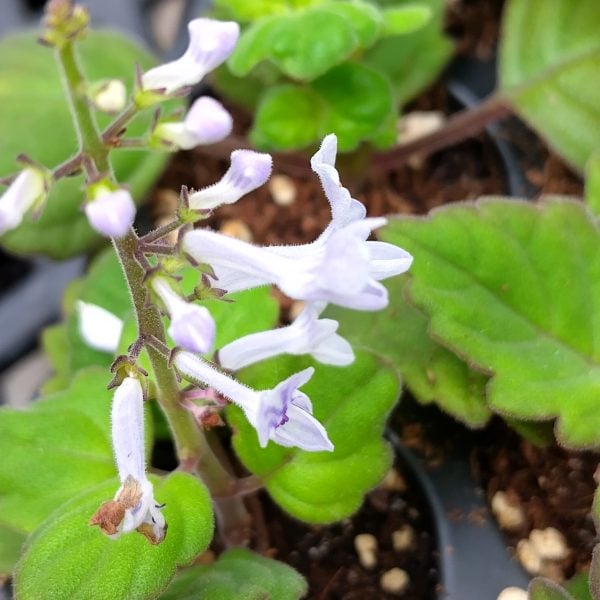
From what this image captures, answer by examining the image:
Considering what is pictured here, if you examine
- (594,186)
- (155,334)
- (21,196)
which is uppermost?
(21,196)

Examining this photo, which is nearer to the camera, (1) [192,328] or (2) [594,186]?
(1) [192,328]

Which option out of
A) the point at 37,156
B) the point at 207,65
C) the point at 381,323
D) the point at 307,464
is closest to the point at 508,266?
the point at 381,323

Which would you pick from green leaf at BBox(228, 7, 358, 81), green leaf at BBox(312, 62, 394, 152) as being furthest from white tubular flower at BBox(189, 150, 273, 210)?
green leaf at BBox(312, 62, 394, 152)

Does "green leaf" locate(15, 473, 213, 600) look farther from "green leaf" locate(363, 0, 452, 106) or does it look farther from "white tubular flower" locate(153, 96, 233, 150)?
"green leaf" locate(363, 0, 452, 106)

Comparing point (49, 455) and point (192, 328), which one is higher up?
point (192, 328)

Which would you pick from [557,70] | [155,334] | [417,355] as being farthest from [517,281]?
[557,70]

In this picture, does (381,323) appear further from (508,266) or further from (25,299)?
(25,299)

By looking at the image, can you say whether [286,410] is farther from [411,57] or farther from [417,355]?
[411,57]
